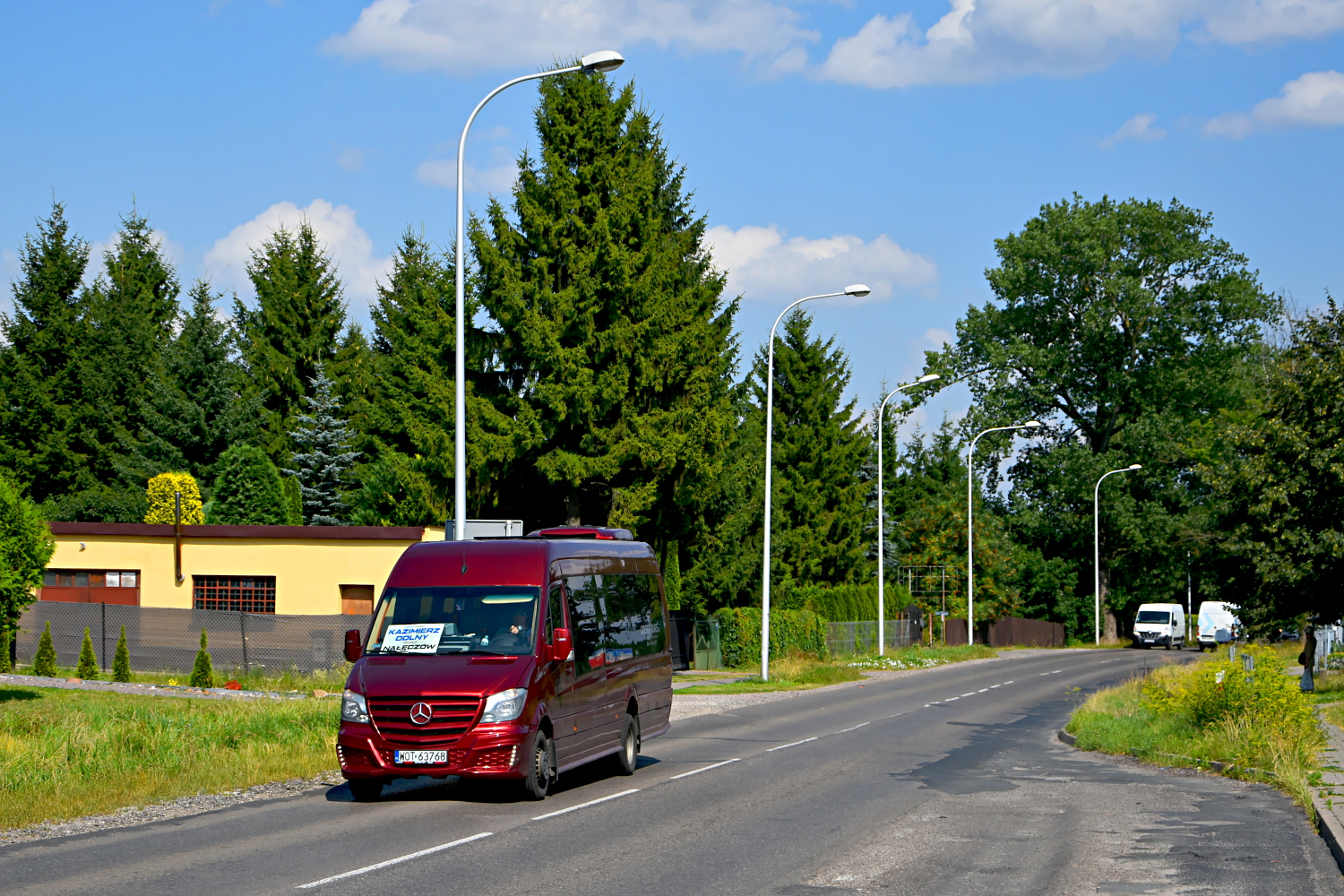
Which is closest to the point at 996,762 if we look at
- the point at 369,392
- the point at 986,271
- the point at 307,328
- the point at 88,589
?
the point at 88,589

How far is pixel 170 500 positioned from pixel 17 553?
19975 millimetres

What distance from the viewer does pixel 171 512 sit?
1706 inches

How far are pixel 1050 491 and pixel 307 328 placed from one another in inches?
1491

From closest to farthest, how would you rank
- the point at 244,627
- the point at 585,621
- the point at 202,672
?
the point at 585,621 → the point at 202,672 → the point at 244,627

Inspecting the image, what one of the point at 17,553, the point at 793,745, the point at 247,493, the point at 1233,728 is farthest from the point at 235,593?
the point at 1233,728

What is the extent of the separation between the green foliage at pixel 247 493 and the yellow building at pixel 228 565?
9509 mm

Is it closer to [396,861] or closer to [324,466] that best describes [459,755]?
[396,861]

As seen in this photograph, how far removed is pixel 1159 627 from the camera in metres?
66.9

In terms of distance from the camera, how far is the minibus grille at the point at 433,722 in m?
12.4

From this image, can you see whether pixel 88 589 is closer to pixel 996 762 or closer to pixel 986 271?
pixel 996 762

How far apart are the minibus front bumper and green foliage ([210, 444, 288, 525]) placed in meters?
34.8

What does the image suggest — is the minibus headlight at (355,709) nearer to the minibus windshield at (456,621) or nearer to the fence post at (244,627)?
the minibus windshield at (456,621)

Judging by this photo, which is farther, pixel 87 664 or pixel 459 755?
pixel 87 664

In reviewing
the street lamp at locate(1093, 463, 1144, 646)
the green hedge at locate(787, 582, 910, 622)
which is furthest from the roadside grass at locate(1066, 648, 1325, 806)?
the street lamp at locate(1093, 463, 1144, 646)
